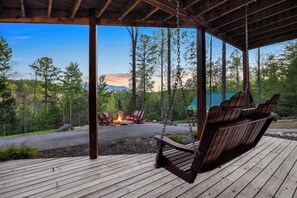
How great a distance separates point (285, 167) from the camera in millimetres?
2848

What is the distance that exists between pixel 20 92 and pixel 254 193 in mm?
20704

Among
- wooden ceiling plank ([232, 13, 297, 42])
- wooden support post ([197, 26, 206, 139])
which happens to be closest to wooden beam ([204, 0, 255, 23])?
wooden support post ([197, 26, 206, 139])

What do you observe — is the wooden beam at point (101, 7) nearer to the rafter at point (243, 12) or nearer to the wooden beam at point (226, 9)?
the wooden beam at point (226, 9)

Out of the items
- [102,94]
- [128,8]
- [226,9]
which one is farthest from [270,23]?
[102,94]

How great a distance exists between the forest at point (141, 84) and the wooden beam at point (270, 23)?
6158 millimetres

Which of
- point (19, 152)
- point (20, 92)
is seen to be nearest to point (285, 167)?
point (19, 152)

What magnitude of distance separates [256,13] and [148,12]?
2291 mm

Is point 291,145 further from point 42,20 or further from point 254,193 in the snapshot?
point 42,20

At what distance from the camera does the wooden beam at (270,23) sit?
3.78m

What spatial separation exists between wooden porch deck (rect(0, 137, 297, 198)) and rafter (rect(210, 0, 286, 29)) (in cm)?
269

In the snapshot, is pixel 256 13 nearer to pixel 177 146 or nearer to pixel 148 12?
pixel 148 12

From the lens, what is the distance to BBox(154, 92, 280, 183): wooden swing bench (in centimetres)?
145

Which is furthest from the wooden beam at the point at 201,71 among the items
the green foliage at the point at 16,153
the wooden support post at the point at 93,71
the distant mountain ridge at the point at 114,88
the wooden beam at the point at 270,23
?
the distant mountain ridge at the point at 114,88

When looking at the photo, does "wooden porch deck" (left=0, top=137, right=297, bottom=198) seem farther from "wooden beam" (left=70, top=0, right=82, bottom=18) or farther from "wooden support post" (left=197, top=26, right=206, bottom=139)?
"wooden beam" (left=70, top=0, right=82, bottom=18)
